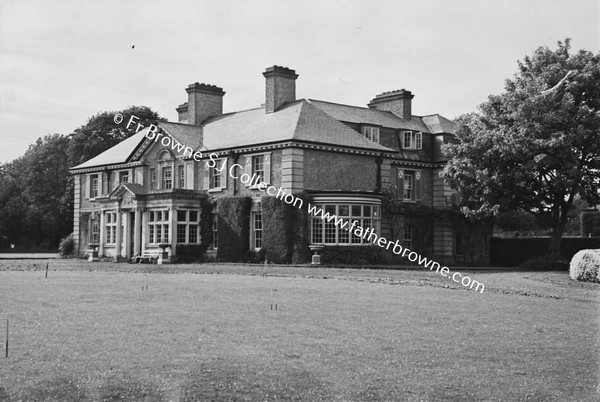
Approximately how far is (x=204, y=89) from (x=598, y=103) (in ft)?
89.6

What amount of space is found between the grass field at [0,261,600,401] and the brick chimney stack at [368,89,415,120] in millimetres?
33587

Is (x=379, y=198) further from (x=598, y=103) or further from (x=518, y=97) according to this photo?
(x=598, y=103)

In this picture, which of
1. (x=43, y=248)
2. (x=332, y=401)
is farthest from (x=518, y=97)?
(x=43, y=248)

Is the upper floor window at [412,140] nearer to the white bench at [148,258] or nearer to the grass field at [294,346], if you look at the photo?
the white bench at [148,258]

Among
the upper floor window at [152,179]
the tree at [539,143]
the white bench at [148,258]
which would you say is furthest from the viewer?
the upper floor window at [152,179]

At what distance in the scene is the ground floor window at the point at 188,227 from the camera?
A: 1865 inches

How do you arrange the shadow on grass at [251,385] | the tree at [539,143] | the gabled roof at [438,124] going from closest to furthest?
the shadow on grass at [251,385]
the tree at [539,143]
the gabled roof at [438,124]

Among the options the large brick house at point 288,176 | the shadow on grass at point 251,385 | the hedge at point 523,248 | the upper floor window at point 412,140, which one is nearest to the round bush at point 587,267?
the large brick house at point 288,176

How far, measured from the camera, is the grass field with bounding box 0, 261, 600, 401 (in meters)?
11.0

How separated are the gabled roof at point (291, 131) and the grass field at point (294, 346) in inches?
882

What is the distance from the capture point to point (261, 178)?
44.8 m

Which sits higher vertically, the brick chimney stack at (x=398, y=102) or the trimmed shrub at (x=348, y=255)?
the brick chimney stack at (x=398, y=102)

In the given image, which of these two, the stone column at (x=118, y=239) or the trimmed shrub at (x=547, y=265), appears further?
the stone column at (x=118, y=239)

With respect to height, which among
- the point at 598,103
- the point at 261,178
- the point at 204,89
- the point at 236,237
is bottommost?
the point at 236,237
